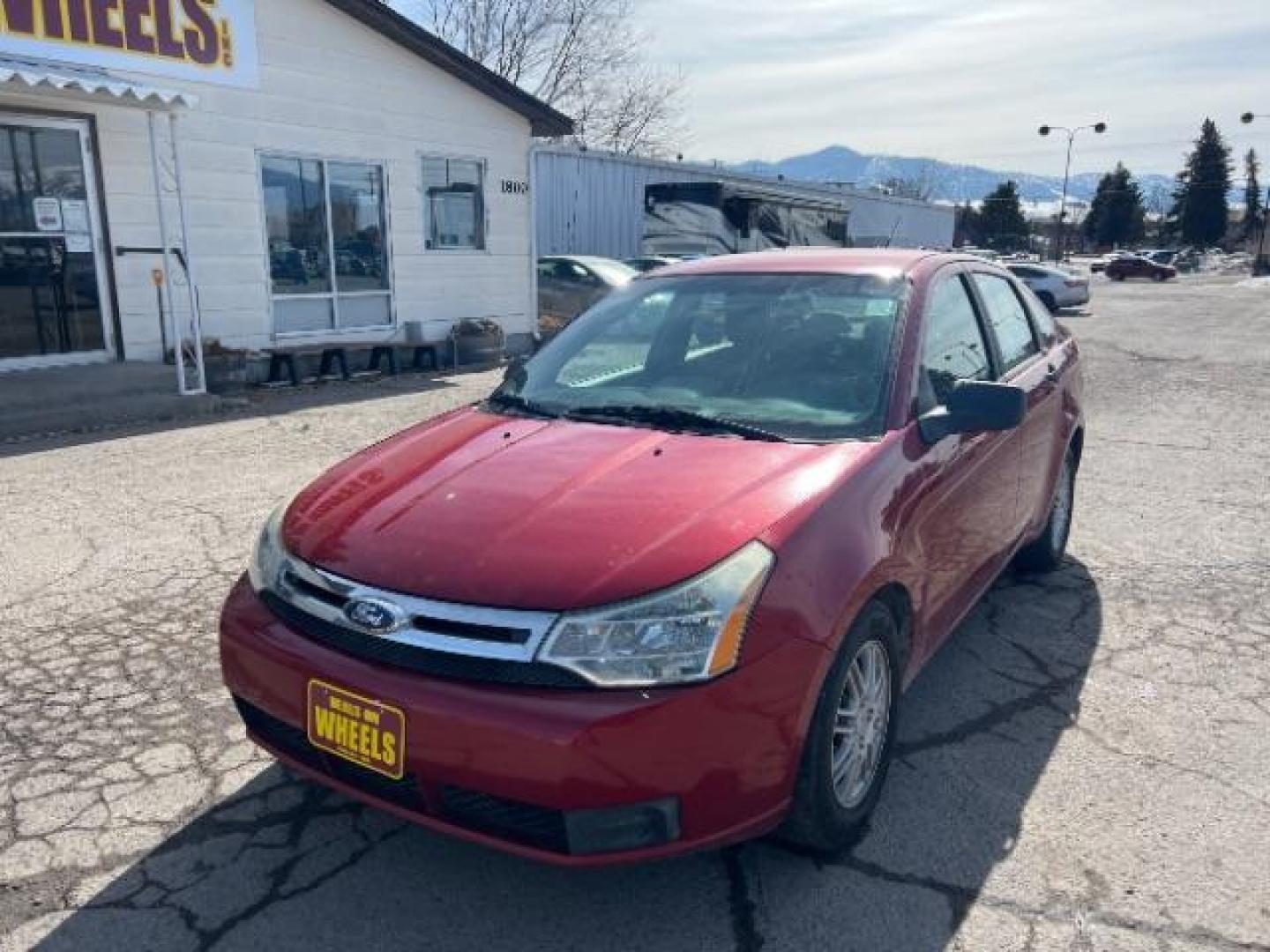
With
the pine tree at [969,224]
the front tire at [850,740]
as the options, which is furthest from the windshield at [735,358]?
the pine tree at [969,224]

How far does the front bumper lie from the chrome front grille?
75mm

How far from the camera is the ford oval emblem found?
222 centimetres

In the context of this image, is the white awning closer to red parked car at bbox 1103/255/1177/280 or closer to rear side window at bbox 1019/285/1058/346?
rear side window at bbox 1019/285/1058/346

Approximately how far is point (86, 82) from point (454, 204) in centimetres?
525

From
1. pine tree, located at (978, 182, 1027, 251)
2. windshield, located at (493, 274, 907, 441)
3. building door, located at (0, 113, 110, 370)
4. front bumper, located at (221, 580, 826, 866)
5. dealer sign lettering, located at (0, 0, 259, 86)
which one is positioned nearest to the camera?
front bumper, located at (221, 580, 826, 866)

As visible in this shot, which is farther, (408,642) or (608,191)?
(608,191)

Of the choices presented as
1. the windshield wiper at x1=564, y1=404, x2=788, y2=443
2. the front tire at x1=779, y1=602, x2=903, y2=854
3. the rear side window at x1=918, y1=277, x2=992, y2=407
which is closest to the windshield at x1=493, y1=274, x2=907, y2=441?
the windshield wiper at x1=564, y1=404, x2=788, y2=443

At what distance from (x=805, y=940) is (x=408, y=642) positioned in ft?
3.97

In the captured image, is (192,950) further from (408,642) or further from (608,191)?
(608,191)

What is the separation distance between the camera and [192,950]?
2273mm

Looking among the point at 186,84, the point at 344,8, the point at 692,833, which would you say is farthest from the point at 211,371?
the point at 692,833

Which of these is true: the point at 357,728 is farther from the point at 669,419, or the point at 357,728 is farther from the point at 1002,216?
the point at 1002,216

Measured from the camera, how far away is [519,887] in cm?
248

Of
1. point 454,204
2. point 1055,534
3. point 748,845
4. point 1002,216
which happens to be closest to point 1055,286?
point 454,204
